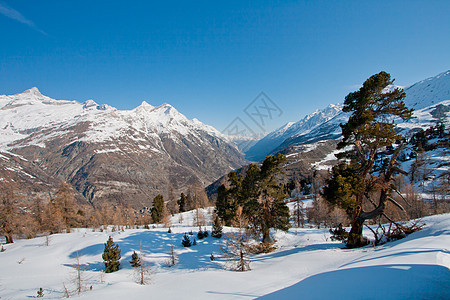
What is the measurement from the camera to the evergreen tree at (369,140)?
13.9m

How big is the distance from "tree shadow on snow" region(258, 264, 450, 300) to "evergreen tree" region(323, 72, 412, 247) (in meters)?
7.92

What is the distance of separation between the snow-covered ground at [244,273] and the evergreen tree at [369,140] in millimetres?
3132

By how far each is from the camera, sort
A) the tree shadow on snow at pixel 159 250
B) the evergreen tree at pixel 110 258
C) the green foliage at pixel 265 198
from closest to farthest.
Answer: the evergreen tree at pixel 110 258 → the tree shadow on snow at pixel 159 250 → the green foliage at pixel 265 198

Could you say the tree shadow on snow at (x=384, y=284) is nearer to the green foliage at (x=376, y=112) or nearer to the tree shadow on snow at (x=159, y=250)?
the green foliage at (x=376, y=112)

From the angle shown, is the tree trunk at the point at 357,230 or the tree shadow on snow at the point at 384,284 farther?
the tree trunk at the point at 357,230

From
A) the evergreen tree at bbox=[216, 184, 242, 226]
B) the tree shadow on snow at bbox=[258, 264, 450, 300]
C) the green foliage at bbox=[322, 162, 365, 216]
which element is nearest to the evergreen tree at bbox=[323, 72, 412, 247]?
the green foliage at bbox=[322, 162, 365, 216]

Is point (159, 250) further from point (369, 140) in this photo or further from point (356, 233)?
point (369, 140)

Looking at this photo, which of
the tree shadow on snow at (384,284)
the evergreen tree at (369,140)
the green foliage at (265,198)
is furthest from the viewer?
the green foliage at (265,198)

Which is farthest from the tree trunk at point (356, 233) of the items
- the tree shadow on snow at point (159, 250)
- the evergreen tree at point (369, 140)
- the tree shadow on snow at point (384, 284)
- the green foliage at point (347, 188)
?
the tree shadow on snow at point (159, 250)

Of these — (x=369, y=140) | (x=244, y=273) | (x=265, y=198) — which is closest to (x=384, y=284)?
(x=244, y=273)

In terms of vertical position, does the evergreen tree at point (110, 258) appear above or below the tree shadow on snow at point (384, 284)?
below

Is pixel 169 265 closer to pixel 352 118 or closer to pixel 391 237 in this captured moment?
pixel 391 237

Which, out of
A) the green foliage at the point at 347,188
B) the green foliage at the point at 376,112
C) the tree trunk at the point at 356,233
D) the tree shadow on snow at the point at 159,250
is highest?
the green foliage at the point at 376,112

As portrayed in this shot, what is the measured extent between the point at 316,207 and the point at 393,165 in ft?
136
